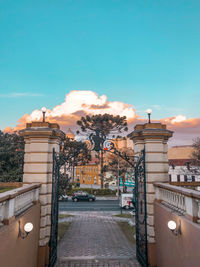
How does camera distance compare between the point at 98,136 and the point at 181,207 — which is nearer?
the point at 181,207

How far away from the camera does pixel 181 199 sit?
5.28m

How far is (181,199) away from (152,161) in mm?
2231

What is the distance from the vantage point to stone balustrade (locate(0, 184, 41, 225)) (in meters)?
4.35

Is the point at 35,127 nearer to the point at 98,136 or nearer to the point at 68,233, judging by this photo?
the point at 98,136

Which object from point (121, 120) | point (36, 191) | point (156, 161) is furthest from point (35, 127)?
point (121, 120)

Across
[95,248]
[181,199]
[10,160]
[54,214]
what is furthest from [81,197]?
[181,199]

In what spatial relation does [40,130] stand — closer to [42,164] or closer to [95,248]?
[42,164]

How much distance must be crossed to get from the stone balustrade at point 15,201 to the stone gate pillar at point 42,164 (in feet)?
1.24

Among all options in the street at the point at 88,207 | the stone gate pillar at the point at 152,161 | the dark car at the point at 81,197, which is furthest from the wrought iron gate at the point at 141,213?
the dark car at the point at 81,197

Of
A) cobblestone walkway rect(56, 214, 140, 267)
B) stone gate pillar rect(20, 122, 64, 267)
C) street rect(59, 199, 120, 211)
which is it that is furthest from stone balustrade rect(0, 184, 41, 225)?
street rect(59, 199, 120, 211)

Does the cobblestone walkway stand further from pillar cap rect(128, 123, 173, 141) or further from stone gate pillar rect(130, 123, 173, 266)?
pillar cap rect(128, 123, 173, 141)

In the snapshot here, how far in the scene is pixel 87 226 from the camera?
48.9ft

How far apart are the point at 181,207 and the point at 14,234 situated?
4329 mm

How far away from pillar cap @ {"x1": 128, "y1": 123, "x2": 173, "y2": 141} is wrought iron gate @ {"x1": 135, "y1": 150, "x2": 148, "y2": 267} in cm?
67
